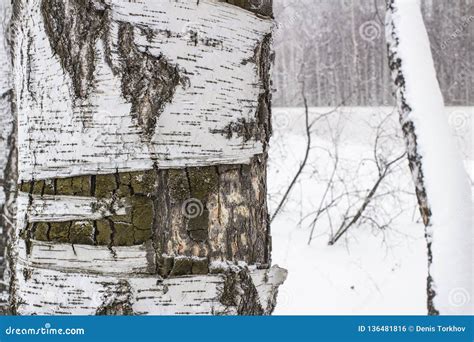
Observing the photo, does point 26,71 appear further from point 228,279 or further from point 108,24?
point 228,279

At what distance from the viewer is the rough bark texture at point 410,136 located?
2.30 meters

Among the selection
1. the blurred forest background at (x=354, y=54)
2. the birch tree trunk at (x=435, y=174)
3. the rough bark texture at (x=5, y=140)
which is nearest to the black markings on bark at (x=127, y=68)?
the rough bark texture at (x=5, y=140)

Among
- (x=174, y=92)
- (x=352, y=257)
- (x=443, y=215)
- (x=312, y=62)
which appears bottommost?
(x=352, y=257)

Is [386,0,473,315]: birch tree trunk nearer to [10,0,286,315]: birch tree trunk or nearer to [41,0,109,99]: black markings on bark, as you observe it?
[10,0,286,315]: birch tree trunk

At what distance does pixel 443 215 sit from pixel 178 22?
187 cm

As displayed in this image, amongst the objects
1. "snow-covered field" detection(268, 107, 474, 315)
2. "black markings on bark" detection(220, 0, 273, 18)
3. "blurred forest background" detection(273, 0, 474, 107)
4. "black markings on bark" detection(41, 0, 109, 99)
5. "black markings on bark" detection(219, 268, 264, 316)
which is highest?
"blurred forest background" detection(273, 0, 474, 107)

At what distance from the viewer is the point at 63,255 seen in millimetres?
743

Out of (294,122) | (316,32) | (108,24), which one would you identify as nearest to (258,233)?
(108,24)

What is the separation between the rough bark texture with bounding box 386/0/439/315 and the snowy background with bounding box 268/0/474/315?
9.4 inches

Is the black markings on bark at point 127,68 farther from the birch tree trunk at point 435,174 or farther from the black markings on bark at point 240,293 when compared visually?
the birch tree trunk at point 435,174

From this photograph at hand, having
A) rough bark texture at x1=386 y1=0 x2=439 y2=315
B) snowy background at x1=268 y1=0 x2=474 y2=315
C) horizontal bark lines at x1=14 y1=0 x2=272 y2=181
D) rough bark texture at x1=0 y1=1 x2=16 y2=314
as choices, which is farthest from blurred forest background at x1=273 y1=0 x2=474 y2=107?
horizontal bark lines at x1=14 y1=0 x2=272 y2=181

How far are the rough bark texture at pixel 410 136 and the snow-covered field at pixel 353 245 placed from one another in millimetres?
1685

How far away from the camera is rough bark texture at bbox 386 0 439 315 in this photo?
90.6 inches

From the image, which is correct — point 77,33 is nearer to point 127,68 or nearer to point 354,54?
point 127,68
